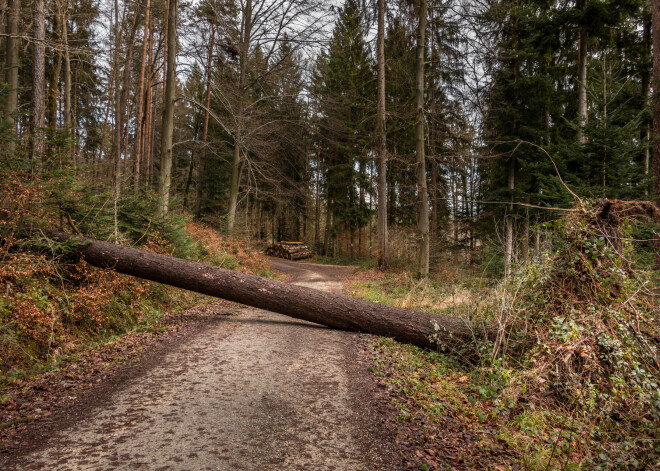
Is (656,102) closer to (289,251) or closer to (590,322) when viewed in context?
(590,322)

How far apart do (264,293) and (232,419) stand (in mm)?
3482

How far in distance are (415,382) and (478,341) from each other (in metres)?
1.58

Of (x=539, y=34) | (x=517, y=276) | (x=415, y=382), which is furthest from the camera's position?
(x=539, y=34)

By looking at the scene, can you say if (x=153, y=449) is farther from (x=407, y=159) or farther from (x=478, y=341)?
(x=407, y=159)

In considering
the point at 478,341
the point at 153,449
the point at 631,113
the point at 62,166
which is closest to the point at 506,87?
the point at 631,113

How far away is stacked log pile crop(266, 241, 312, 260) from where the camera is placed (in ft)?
81.9

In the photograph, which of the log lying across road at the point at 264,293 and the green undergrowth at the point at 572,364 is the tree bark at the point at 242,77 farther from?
the green undergrowth at the point at 572,364

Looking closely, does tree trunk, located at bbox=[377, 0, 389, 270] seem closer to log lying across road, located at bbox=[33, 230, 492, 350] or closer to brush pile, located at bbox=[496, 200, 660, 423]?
log lying across road, located at bbox=[33, 230, 492, 350]

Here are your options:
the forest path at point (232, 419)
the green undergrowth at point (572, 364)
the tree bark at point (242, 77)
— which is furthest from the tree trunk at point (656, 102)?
the tree bark at point (242, 77)

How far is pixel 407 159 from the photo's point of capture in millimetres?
13562

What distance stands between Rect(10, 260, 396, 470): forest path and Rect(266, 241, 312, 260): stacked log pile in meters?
19.9

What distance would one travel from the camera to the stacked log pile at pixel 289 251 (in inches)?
983

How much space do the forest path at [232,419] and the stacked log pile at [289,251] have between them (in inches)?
782

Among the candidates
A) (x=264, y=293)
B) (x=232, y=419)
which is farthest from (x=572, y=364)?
(x=264, y=293)
